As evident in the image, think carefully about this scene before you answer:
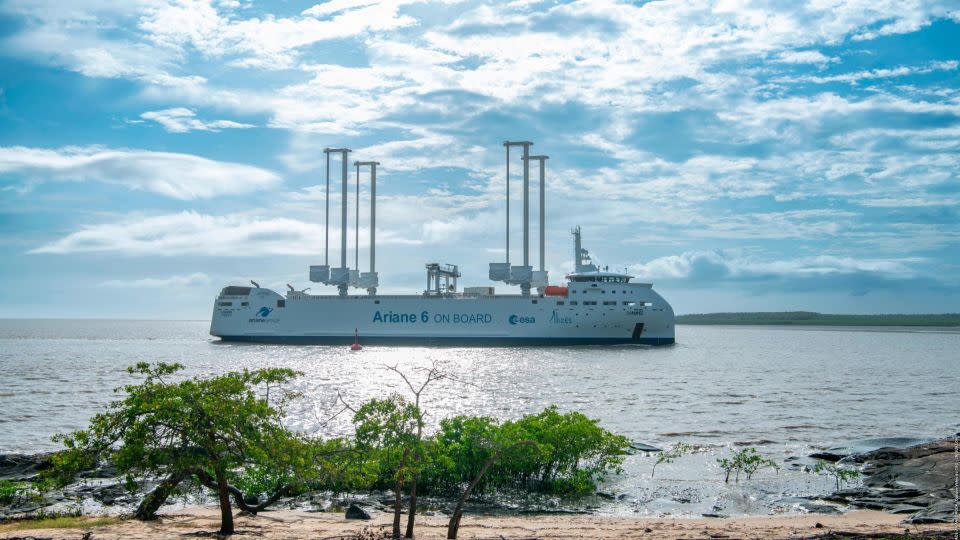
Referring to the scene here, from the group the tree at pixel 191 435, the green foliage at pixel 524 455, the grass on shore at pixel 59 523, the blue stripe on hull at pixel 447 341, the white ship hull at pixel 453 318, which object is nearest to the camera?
the tree at pixel 191 435

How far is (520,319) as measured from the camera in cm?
6391

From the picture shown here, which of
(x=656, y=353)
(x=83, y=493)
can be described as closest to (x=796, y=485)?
(x=83, y=493)

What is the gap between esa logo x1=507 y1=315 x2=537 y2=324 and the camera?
209 feet

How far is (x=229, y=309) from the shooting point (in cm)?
7194

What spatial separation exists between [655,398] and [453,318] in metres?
37.9

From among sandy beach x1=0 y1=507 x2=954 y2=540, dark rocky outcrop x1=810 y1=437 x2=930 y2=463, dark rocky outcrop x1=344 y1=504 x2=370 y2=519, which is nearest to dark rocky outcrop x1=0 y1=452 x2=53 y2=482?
sandy beach x1=0 y1=507 x2=954 y2=540

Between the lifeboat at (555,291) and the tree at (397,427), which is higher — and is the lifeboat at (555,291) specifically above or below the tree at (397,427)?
above

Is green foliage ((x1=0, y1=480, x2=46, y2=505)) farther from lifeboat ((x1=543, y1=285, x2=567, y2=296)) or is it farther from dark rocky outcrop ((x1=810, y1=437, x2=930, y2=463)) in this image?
lifeboat ((x1=543, y1=285, x2=567, y2=296))

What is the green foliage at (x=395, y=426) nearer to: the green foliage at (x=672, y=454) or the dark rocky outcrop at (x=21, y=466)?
the green foliage at (x=672, y=454)

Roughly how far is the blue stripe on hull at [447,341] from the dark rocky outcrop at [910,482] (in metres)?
46.8

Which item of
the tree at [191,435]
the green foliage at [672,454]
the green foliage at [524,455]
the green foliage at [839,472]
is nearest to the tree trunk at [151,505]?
the tree at [191,435]

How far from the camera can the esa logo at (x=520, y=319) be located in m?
63.7

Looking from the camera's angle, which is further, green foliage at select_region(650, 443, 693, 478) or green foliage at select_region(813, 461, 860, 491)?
green foliage at select_region(650, 443, 693, 478)

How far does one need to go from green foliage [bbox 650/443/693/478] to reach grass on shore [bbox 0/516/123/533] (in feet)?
31.4
